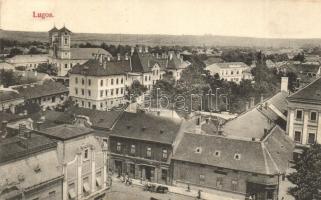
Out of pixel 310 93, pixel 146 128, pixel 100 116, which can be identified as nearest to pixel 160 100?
pixel 146 128

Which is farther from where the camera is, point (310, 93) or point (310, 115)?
point (310, 93)

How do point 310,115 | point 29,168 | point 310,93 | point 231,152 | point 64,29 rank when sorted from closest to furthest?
point 29,168
point 64,29
point 310,115
point 310,93
point 231,152

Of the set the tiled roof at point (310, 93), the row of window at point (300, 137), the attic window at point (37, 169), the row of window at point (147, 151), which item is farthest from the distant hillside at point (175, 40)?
the row of window at point (147, 151)

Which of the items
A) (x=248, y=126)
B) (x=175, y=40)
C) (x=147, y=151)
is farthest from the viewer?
(x=147, y=151)

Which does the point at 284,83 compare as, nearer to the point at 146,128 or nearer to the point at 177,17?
the point at 146,128

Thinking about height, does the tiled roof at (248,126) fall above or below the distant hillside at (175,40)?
below

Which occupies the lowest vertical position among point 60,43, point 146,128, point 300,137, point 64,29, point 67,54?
point 146,128

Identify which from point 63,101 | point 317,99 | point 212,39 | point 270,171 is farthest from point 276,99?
point 63,101

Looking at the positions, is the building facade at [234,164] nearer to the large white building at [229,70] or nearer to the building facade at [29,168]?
the large white building at [229,70]
